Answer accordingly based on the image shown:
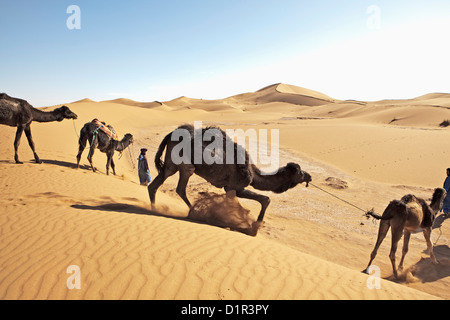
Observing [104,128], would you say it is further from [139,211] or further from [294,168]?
[294,168]

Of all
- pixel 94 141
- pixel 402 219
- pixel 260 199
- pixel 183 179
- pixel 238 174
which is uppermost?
pixel 94 141

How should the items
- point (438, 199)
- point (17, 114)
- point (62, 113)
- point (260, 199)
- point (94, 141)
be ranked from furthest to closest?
point (62, 113)
point (94, 141)
point (17, 114)
point (260, 199)
point (438, 199)

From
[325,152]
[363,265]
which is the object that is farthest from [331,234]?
[325,152]

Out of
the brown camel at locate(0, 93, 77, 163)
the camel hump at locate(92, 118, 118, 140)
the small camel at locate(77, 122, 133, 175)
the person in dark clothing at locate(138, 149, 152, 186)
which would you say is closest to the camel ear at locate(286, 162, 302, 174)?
the person in dark clothing at locate(138, 149, 152, 186)

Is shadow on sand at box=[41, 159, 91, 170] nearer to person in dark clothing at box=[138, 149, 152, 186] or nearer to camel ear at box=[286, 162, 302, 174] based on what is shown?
person in dark clothing at box=[138, 149, 152, 186]

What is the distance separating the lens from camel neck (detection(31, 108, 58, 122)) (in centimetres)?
1082

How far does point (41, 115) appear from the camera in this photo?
434 inches

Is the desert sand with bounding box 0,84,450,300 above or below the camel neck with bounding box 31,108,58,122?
below

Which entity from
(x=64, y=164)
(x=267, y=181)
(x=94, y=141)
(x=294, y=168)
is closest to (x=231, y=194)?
(x=267, y=181)

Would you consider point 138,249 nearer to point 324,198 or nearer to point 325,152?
point 324,198

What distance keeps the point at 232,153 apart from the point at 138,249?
134 inches

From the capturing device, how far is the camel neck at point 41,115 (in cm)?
1082

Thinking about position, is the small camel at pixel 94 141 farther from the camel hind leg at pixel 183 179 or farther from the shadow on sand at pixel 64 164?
the camel hind leg at pixel 183 179

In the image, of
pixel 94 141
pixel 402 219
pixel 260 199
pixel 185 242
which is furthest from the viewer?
pixel 94 141
